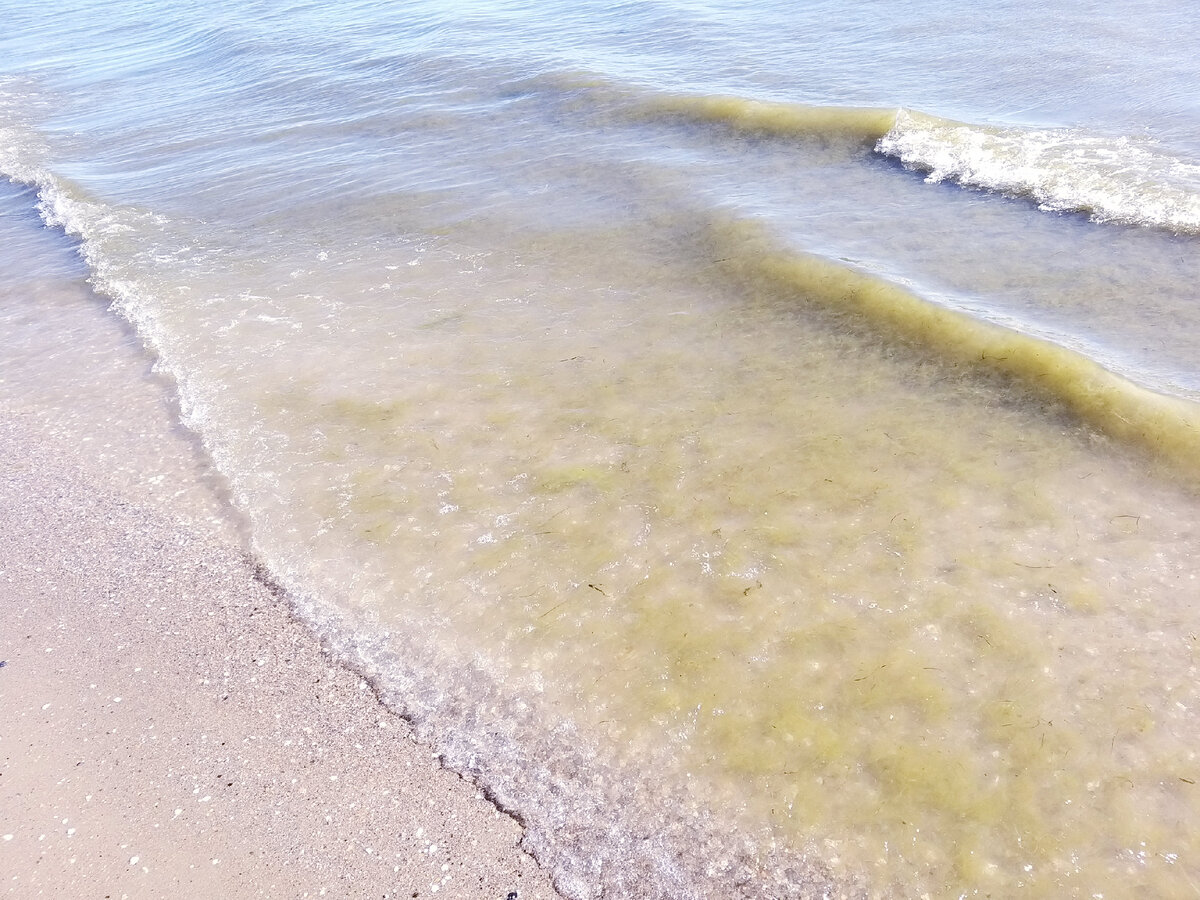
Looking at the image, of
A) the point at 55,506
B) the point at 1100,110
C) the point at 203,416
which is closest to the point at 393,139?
the point at 203,416

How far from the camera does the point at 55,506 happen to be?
5.56 metres

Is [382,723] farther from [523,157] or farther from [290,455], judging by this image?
[523,157]

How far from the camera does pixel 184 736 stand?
3980mm

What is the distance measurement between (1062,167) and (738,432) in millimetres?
6142

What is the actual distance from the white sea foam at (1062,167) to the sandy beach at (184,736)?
8.35m

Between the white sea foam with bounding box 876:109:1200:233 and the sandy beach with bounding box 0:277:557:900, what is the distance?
8.35m

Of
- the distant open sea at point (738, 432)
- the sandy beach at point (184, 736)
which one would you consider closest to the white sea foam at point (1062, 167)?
the distant open sea at point (738, 432)

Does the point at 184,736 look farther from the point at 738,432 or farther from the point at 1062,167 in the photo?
the point at 1062,167

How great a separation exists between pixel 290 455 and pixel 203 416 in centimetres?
99

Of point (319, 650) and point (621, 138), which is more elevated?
point (621, 138)

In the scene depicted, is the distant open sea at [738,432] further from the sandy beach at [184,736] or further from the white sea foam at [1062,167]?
the sandy beach at [184,736]

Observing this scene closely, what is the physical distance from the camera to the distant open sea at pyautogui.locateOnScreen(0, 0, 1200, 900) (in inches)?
144

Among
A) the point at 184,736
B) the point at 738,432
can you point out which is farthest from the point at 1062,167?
the point at 184,736

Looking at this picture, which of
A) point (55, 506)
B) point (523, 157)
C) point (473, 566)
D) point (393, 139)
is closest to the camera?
point (473, 566)
